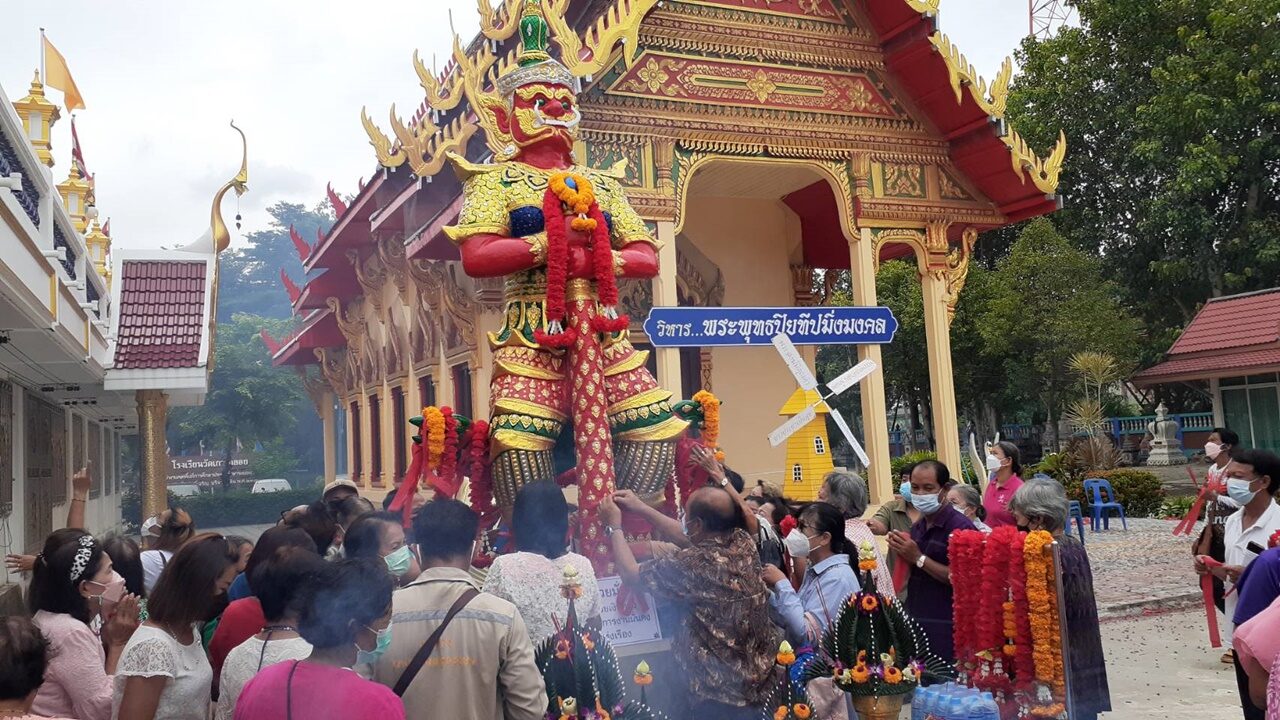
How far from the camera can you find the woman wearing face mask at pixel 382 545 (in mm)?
3592

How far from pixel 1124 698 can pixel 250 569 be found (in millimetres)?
4967

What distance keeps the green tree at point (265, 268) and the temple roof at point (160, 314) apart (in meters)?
63.3

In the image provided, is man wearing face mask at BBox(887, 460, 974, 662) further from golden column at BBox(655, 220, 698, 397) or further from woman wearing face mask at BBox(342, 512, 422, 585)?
golden column at BBox(655, 220, 698, 397)

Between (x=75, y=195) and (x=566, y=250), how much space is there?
323 inches

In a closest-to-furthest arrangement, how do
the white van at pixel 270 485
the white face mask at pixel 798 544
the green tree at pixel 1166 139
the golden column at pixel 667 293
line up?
1. the white face mask at pixel 798 544
2. the golden column at pixel 667 293
3. the green tree at pixel 1166 139
4. the white van at pixel 270 485

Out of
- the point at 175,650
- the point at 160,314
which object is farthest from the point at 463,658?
the point at 160,314

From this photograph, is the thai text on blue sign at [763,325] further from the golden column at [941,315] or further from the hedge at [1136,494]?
the hedge at [1136,494]

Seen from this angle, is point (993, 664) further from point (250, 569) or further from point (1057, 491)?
point (250, 569)

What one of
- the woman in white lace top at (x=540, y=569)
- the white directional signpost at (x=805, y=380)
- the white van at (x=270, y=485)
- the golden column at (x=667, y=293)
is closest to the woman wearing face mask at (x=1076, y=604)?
the woman in white lace top at (x=540, y=569)

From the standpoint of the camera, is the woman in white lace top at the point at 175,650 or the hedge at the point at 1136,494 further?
the hedge at the point at 1136,494

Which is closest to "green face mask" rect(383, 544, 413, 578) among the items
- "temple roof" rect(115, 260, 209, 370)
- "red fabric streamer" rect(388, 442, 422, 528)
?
"red fabric streamer" rect(388, 442, 422, 528)

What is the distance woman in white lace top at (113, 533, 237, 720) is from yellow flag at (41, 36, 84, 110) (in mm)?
7252

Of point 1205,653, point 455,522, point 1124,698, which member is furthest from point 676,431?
point 1205,653

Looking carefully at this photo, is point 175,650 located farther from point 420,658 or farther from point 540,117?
point 540,117
